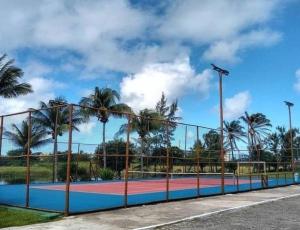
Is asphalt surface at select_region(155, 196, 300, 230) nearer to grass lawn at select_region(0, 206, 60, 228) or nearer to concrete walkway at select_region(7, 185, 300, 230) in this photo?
concrete walkway at select_region(7, 185, 300, 230)

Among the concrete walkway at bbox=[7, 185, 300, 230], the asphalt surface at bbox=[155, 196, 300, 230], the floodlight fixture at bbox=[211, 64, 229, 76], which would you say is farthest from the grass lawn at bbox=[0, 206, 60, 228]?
the floodlight fixture at bbox=[211, 64, 229, 76]

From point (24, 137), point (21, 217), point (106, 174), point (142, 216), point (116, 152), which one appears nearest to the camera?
point (21, 217)

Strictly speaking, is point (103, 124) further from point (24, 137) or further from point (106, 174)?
point (106, 174)

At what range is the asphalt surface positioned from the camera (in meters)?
13.2

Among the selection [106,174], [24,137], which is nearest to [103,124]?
[24,137]

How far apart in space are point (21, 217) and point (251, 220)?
690 centimetres

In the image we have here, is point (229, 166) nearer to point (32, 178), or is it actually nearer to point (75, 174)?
point (75, 174)

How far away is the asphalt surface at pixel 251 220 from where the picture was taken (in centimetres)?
1321

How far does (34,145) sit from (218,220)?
11.5m

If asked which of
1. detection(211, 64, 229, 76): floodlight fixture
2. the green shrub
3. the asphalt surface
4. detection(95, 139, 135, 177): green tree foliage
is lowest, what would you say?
the asphalt surface

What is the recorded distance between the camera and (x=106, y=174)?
37062 mm

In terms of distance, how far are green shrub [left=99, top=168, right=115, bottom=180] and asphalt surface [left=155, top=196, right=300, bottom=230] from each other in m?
20.0

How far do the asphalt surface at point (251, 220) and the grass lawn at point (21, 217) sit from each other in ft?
11.6

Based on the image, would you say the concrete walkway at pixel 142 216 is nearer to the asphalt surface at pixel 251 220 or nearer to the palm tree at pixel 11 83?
the asphalt surface at pixel 251 220
